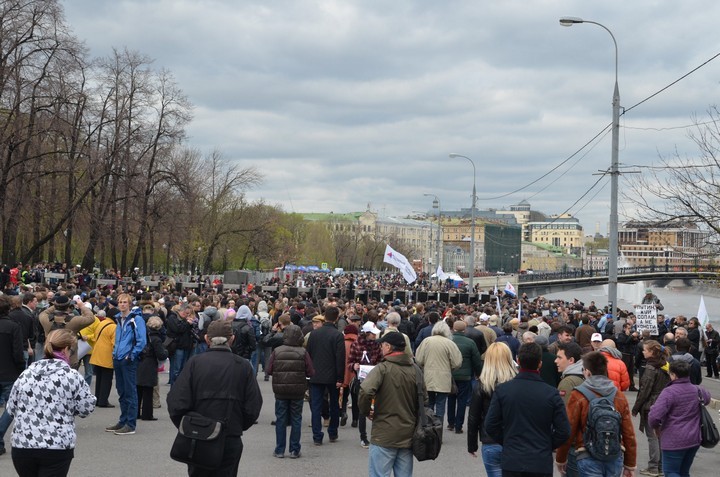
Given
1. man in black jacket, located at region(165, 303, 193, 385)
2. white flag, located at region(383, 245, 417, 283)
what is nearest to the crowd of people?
man in black jacket, located at region(165, 303, 193, 385)

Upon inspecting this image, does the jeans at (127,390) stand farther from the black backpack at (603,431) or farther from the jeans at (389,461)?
the black backpack at (603,431)

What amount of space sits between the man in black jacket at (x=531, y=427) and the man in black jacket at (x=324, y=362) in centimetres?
504

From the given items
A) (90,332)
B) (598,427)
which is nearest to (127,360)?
(90,332)

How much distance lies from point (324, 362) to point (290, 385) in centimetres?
101

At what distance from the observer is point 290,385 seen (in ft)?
35.0

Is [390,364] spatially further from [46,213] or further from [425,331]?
[46,213]

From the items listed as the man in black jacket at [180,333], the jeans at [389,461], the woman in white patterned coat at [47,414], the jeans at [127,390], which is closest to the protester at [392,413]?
the jeans at [389,461]

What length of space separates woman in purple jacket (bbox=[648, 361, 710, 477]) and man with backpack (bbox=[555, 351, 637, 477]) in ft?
4.92

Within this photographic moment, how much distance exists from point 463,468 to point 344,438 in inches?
91.4

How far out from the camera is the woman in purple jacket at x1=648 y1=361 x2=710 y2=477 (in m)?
8.53

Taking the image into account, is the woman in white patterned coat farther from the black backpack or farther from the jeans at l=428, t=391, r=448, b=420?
the jeans at l=428, t=391, r=448, b=420

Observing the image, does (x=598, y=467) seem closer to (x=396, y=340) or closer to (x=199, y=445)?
(x=396, y=340)

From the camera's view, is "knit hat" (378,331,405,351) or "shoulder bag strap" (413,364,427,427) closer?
"shoulder bag strap" (413,364,427,427)

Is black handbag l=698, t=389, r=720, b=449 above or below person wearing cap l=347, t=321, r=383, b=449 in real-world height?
below
